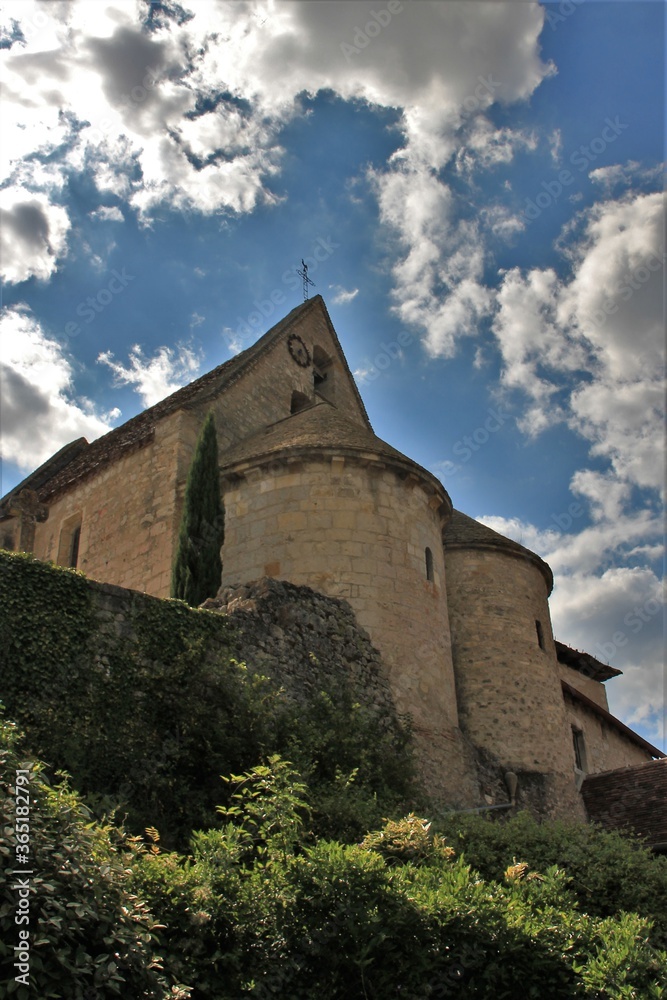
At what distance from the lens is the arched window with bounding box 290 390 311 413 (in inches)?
947

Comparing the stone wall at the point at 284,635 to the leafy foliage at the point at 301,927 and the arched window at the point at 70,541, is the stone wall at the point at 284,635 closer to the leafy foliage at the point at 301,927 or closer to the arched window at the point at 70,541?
the leafy foliage at the point at 301,927

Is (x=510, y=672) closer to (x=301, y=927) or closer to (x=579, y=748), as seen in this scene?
(x=579, y=748)

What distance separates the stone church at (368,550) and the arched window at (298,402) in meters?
0.67

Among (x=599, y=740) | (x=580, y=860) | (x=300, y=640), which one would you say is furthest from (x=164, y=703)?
(x=599, y=740)

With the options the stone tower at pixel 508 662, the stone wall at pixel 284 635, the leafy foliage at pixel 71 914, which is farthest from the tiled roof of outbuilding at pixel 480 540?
the leafy foliage at pixel 71 914

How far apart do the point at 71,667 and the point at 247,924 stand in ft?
14.2

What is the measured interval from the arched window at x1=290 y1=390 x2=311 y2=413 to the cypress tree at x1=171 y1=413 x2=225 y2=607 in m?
7.42

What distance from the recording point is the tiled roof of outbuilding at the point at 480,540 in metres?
19.1

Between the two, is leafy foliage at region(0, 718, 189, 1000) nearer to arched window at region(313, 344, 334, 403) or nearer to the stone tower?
the stone tower

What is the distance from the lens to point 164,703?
10867 millimetres

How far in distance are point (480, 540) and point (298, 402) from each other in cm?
735

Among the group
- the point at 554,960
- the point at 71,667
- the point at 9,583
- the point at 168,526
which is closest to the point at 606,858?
the point at 554,960

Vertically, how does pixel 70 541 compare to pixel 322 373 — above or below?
below

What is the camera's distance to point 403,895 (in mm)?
7160
